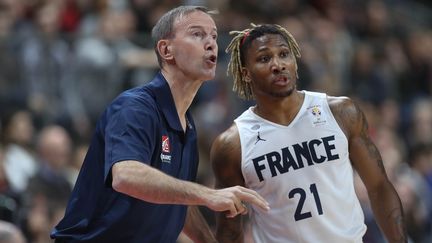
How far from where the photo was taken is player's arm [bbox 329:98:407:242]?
6961 millimetres

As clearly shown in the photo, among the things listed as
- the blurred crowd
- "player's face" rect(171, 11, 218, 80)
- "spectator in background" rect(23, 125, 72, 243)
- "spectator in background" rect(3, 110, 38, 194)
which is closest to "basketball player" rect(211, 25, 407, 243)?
"player's face" rect(171, 11, 218, 80)

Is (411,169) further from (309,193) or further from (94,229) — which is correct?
(94,229)

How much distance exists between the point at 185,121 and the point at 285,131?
88cm

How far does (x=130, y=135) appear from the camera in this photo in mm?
5617

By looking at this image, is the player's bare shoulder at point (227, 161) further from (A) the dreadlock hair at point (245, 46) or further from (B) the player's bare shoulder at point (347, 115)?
(B) the player's bare shoulder at point (347, 115)

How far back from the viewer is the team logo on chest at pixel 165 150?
19.8ft

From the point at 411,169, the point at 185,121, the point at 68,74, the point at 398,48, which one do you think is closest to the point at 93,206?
the point at 185,121

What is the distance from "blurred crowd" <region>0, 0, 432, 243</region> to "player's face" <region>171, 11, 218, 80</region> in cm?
362

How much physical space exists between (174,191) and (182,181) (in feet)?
0.37

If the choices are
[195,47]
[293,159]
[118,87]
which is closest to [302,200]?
[293,159]

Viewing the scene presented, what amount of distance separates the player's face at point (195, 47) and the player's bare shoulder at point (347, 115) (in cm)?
117

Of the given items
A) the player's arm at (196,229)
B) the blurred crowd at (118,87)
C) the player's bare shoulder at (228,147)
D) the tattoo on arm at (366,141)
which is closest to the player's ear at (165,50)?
the player's bare shoulder at (228,147)

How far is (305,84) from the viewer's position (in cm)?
1419

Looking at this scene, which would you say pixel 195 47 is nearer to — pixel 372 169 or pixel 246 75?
pixel 246 75
